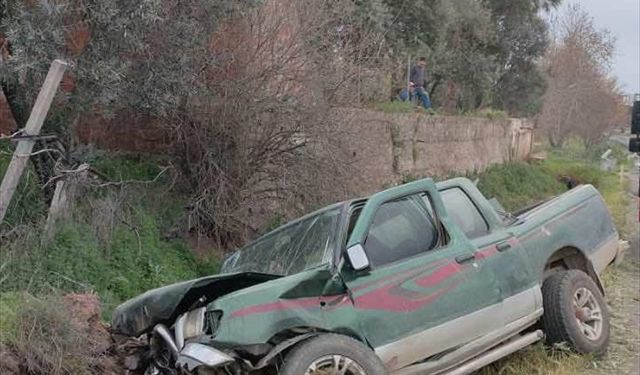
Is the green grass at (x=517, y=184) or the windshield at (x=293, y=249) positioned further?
the green grass at (x=517, y=184)

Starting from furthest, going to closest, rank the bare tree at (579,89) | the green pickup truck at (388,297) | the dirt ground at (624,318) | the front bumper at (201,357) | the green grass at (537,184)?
1. the bare tree at (579,89)
2. the green grass at (537,184)
3. the dirt ground at (624,318)
4. the green pickup truck at (388,297)
5. the front bumper at (201,357)

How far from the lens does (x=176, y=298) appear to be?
5301mm

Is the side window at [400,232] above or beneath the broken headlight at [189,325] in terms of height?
above

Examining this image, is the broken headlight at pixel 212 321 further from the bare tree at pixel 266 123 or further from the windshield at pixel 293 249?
the bare tree at pixel 266 123

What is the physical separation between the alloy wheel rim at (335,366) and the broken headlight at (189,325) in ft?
2.65

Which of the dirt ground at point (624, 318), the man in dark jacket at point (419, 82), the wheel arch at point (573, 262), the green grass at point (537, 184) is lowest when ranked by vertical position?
the green grass at point (537, 184)

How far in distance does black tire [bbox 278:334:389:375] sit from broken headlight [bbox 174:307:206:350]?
681 millimetres

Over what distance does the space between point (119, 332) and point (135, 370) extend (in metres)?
0.37

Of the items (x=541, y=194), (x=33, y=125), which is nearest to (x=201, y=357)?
(x=33, y=125)

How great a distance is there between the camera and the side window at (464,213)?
635cm

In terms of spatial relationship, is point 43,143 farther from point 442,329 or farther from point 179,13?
point 442,329

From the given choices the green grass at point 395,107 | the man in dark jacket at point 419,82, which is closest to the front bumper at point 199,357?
the green grass at point 395,107

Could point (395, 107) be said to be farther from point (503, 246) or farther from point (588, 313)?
point (503, 246)

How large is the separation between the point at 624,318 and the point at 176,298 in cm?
581
